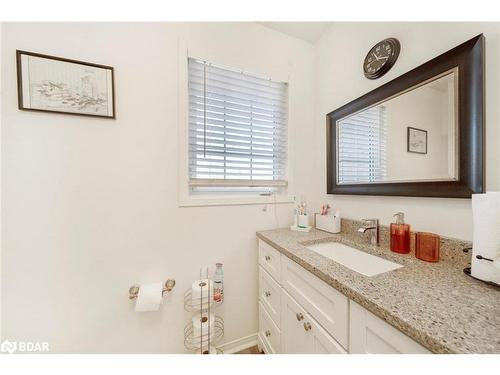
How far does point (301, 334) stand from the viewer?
0.81 meters

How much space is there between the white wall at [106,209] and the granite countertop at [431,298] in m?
0.75

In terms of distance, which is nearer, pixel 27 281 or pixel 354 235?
pixel 27 281

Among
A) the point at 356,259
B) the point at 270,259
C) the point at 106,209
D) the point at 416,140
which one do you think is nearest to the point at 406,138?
the point at 416,140

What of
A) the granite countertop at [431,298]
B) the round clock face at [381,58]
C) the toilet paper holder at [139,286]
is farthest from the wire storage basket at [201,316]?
the round clock face at [381,58]

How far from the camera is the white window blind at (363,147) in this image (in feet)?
3.33

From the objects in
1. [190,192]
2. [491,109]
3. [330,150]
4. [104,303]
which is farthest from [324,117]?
[104,303]

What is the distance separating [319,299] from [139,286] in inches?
38.1

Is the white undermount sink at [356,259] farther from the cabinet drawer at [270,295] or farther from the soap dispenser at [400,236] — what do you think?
the cabinet drawer at [270,295]

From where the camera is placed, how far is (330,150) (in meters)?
1.31

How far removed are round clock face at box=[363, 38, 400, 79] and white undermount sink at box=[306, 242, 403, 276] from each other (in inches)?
38.9
